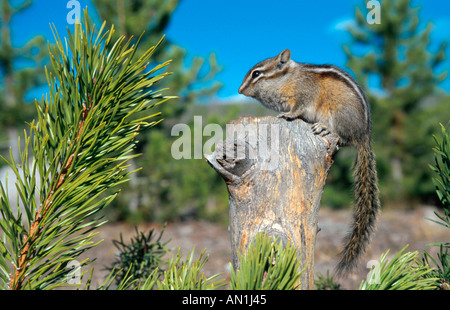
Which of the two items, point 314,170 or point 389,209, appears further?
point 389,209

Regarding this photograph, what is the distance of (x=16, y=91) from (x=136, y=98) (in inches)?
362

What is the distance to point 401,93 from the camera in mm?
8445

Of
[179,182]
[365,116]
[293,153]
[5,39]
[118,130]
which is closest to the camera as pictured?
[118,130]

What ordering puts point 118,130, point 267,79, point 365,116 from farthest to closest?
point 267,79 → point 365,116 → point 118,130

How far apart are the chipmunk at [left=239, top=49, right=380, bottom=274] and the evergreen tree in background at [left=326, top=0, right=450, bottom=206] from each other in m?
6.43

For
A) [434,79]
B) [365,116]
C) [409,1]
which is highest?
[409,1]

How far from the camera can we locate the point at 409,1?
833 centimetres

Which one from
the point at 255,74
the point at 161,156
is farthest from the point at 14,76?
the point at 255,74

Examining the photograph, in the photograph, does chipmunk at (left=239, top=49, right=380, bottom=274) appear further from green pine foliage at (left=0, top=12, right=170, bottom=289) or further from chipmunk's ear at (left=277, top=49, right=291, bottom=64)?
green pine foliage at (left=0, top=12, right=170, bottom=289)

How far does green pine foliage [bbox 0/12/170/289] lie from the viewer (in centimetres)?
91

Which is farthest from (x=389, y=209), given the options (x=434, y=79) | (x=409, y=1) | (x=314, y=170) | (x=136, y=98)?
→ (x=136, y=98)

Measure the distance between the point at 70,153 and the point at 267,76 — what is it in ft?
5.12
